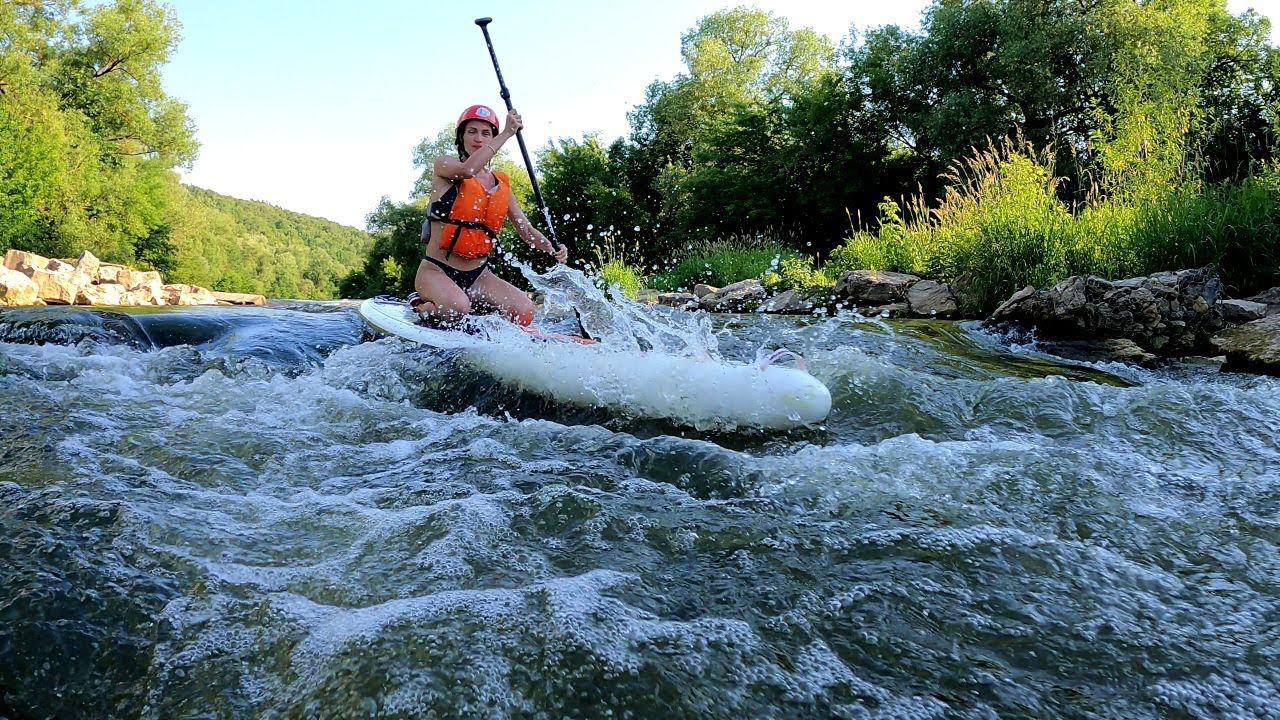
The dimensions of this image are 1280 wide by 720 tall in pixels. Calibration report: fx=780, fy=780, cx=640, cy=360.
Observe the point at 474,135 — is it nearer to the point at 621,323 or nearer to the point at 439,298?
the point at 439,298

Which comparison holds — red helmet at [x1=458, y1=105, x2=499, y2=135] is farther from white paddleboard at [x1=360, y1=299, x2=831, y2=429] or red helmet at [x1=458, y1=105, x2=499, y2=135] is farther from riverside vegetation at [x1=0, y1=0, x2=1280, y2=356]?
riverside vegetation at [x1=0, y1=0, x2=1280, y2=356]

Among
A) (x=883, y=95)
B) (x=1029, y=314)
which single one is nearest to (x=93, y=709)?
(x=1029, y=314)

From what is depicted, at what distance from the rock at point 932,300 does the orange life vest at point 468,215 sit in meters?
4.76

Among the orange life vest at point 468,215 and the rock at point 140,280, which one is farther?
the rock at point 140,280

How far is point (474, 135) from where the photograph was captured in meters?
4.96

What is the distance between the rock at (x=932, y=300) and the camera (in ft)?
25.8

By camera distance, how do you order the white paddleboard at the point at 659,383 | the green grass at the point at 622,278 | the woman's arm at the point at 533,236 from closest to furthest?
the white paddleboard at the point at 659,383
the woman's arm at the point at 533,236
the green grass at the point at 622,278

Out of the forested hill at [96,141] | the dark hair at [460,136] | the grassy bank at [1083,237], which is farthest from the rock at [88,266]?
the dark hair at [460,136]

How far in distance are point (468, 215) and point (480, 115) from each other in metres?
0.63

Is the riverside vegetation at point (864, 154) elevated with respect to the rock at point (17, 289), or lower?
elevated

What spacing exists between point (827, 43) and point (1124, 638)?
37154 millimetres

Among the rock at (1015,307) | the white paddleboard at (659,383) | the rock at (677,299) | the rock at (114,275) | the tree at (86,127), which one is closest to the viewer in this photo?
the white paddleboard at (659,383)

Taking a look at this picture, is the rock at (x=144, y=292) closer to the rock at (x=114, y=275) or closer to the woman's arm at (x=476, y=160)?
the rock at (x=114, y=275)

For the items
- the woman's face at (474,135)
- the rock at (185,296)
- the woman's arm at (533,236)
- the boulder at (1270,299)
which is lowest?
the rock at (185,296)
